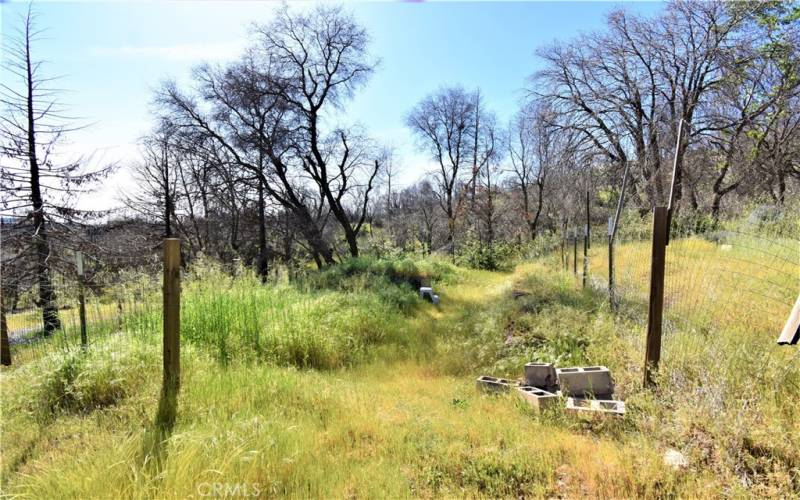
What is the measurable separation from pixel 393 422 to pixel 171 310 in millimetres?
2115

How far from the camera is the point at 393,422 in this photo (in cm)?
313

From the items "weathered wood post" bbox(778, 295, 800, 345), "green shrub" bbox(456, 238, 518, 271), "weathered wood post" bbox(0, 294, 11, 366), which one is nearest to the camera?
"weathered wood post" bbox(778, 295, 800, 345)

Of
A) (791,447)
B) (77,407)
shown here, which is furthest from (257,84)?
(791,447)

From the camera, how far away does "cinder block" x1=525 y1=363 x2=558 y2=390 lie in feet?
12.1

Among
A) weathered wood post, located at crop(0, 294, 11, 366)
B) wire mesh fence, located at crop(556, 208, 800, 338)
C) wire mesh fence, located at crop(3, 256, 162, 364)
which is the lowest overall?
weathered wood post, located at crop(0, 294, 11, 366)

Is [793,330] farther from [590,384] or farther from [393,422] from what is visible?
[393,422]

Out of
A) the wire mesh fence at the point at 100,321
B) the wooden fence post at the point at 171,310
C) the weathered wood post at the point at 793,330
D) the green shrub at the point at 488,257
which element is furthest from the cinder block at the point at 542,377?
the green shrub at the point at 488,257

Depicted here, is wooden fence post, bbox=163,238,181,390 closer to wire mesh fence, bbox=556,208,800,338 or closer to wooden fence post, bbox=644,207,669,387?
wooden fence post, bbox=644,207,669,387

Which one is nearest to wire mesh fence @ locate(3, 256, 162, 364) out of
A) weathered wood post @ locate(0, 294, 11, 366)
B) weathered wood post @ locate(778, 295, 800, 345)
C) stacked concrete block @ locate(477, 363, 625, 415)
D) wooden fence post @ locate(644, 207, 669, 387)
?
weathered wood post @ locate(0, 294, 11, 366)

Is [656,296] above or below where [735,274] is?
below

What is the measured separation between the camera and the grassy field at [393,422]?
219 cm

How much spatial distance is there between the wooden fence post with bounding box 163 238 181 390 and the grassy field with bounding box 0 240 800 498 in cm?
19

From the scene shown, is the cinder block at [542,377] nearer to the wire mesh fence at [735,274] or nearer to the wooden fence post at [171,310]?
the wire mesh fence at [735,274]

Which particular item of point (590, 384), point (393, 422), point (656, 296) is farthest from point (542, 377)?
point (393, 422)
